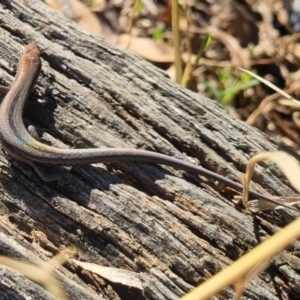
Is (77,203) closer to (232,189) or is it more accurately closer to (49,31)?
(232,189)

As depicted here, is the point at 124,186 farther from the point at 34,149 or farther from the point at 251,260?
the point at 251,260

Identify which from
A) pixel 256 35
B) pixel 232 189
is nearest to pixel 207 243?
pixel 232 189

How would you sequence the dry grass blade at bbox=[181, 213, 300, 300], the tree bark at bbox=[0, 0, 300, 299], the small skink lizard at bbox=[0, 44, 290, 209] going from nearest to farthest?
the dry grass blade at bbox=[181, 213, 300, 300] → the tree bark at bbox=[0, 0, 300, 299] → the small skink lizard at bbox=[0, 44, 290, 209]

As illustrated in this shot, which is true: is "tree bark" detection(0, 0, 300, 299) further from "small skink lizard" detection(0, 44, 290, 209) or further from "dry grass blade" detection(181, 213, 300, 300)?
"dry grass blade" detection(181, 213, 300, 300)

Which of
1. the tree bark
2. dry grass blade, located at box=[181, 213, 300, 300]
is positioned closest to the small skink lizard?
the tree bark

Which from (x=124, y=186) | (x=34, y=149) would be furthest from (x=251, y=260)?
(x=34, y=149)

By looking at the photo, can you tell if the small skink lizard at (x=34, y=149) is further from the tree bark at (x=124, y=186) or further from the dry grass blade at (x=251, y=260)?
the dry grass blade at (x=251, y=260)
